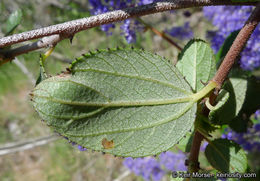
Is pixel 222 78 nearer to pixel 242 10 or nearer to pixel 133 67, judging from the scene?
pixel 133 67

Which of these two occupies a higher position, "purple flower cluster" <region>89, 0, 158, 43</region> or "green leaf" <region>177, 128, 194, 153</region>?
"purple flower cluster" <region>89, 0, 158, 43</region>

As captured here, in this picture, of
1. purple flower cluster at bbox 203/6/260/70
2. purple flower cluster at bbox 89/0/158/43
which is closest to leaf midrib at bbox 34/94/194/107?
purple flower cluster at bbox 89/0/158/43

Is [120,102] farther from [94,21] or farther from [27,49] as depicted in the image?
[27,49]

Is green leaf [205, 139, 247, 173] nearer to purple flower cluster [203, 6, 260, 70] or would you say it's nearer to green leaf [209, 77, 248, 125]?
green leaf [209, 77, 248, 125]

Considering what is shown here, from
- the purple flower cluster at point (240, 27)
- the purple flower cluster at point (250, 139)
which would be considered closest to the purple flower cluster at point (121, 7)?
the purple flower cluster at point (240, 27)

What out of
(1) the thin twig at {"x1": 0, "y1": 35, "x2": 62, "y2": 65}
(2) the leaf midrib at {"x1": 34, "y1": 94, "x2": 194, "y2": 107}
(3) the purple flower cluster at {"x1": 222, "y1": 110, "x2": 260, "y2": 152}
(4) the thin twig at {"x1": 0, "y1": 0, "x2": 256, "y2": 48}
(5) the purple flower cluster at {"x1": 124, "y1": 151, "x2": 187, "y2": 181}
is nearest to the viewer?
(2) the leaf midrib at {"x1": 34, "y1": 94, "x2": 194, "y2": 107}

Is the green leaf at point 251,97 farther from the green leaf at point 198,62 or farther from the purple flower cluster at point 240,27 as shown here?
the purple flower cluster at point 240,27
